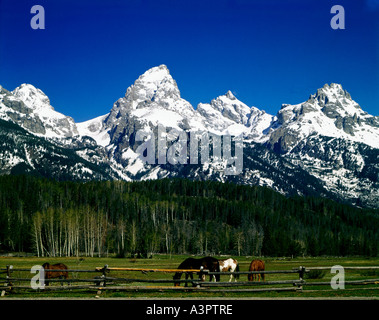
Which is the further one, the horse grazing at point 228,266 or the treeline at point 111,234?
the treeline at point 111,234

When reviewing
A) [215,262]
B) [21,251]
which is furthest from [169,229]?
[215,262]

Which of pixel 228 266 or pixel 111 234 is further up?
pixel 228 266

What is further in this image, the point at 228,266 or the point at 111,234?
the point at 111,234

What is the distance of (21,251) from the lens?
13812 cm

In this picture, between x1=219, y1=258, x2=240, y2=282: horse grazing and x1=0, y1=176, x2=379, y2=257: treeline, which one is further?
x1=0, y1=176, x2=379, y2=257: treeline

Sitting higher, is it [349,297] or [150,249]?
[349,297]

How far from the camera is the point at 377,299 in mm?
29156

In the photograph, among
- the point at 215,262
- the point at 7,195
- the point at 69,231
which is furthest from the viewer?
the point at 7,195
